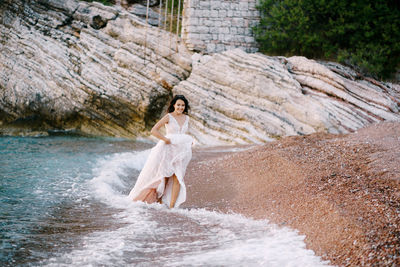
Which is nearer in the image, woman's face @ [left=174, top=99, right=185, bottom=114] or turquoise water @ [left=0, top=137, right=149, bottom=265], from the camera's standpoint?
turquoise water @ [left=0, top=137, right=149, bottom=265]

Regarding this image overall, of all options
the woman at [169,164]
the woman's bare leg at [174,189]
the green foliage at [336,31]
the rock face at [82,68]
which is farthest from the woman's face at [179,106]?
the green foliage at [336,31]

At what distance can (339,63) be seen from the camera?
1602 centimetres

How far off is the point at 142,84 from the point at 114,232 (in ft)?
37.7

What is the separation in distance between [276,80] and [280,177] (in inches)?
292

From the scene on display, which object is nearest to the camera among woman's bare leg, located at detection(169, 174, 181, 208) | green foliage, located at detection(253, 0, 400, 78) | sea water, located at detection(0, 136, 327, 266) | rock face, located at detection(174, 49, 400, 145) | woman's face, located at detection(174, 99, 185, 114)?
sea water, located at detection(0, 136, 327, 266)

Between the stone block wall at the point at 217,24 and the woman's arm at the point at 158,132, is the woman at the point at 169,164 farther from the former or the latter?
the stone block wall at the point at 217,24

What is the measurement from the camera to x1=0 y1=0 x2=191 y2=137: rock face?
16234 mm

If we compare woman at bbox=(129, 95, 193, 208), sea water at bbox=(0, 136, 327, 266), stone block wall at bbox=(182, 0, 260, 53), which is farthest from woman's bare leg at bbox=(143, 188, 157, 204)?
stone block wall at bbox=(182, 0, 260, 53)

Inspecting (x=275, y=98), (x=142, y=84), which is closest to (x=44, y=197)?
(x=275, y=98)

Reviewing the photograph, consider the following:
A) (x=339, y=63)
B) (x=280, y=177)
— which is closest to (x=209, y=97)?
(x=339, y=63)

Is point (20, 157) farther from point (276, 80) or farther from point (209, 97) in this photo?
point (276, 80)

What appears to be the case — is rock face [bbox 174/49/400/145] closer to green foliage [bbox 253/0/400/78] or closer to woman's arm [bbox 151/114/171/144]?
green foliage [bbox 253/0/400/78]

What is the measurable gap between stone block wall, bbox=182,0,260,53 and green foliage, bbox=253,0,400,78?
59 cm

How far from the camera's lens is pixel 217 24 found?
16844 mm
